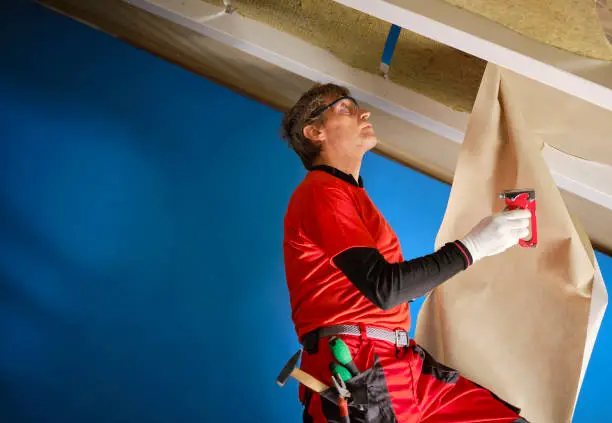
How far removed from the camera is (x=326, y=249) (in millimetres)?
1089

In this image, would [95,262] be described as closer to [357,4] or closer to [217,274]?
[217,274]

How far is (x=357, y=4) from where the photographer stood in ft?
3.64

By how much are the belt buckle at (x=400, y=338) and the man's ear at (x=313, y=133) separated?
1.63ft

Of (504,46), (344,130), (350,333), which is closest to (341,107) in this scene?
(344,130)

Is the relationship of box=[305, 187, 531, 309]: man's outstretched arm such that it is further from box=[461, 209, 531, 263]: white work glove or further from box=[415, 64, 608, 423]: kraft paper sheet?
box=[415, 64, 608, 423]: kraft paper sheet

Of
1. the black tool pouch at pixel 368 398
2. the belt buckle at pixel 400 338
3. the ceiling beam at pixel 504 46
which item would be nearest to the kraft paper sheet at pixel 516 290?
the ceiling beam at pixel 504 46

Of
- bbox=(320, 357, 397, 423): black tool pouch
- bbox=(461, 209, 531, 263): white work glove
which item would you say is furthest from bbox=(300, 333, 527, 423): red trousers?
bbox=(461, 209, 531, 263): white work glove

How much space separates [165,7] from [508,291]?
1272 mm

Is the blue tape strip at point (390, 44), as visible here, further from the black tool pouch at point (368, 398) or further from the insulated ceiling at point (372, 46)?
the black tool pouch at point (368, 398)

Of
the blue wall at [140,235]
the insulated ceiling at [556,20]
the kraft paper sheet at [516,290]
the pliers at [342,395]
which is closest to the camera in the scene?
the insulated ceiling at [556,20]

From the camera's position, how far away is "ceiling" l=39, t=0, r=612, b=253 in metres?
1.06

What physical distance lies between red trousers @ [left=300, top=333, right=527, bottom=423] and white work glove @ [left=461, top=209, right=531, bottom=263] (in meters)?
0.29

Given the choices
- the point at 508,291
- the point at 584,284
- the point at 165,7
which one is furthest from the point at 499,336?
the point at 165,7

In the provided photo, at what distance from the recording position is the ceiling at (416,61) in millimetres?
1063
